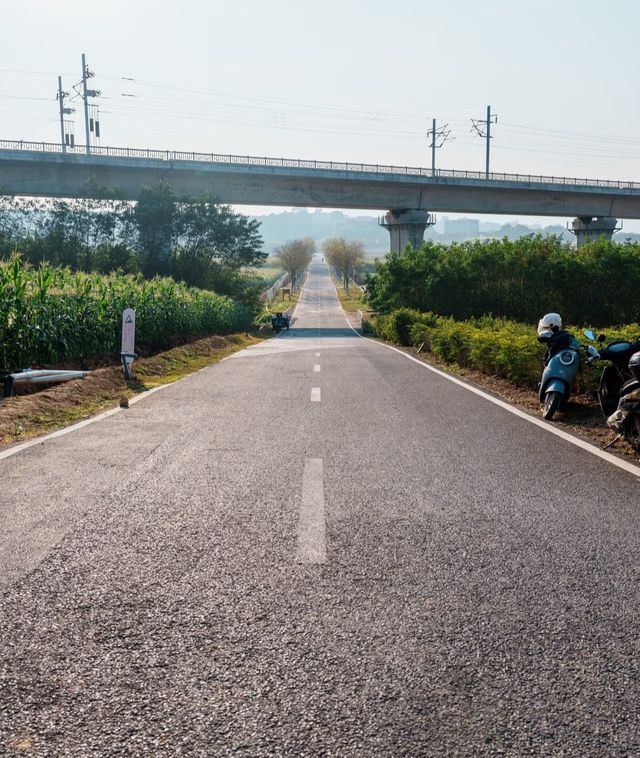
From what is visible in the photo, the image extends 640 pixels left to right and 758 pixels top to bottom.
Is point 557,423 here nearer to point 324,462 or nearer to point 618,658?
point 324,462

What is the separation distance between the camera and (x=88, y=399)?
11.9 m

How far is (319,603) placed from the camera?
140 inches

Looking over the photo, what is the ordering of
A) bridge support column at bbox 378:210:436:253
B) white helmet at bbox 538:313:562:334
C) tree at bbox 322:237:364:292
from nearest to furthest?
1. white helmet at bbox 538:313:562:334
2. bridge support column at bbox 378:210:436:253
3. tree at bbox 322:237:364:292

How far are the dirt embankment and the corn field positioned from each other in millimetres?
1126

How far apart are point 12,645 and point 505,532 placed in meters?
3.08

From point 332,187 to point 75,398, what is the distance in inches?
1808

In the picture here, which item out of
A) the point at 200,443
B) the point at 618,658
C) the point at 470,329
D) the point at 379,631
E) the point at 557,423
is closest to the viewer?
the point at 618,658

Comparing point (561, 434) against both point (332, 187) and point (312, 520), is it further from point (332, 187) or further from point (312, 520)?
point (332, 187)

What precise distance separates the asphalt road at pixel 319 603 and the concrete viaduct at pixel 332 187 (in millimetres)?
46537

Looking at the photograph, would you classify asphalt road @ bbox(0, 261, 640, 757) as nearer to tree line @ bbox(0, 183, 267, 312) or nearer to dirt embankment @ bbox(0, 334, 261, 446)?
dirt embankment @ bbox(0, 334, 261, 446)

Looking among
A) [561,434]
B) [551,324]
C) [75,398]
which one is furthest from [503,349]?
[75,398]

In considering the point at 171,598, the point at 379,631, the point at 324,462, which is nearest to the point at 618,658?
the point at 379,631

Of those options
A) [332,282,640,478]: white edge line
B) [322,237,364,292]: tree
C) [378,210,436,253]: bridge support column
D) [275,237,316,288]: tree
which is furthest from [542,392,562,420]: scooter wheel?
[275,237,316,288]: tree

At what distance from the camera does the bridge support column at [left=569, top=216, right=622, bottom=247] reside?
61.7 m
